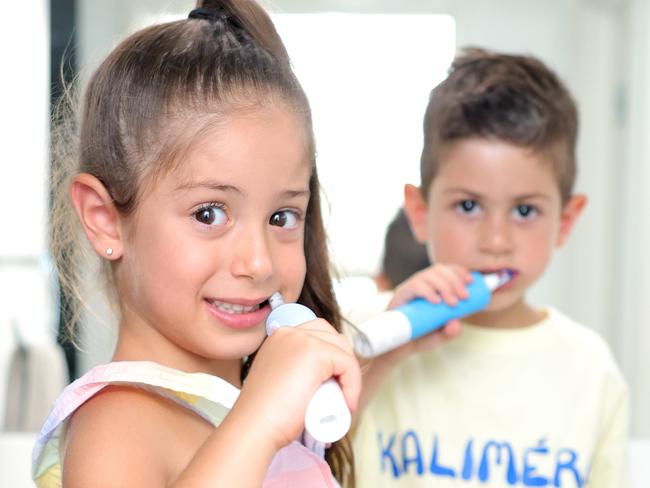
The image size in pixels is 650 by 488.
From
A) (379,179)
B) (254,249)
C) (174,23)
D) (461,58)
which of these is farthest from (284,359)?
(379,179)

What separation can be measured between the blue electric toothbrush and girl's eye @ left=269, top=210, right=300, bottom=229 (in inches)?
5.5

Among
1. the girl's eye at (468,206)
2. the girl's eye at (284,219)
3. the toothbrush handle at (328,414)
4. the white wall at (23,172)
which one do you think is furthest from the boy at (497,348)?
the white wall at (23,172)

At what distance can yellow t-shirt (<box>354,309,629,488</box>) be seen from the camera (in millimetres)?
801


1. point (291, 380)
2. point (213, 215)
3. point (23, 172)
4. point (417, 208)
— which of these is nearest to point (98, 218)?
point (213, 215)

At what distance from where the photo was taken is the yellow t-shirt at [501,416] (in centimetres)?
80

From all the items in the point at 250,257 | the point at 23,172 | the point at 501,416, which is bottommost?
the point at 501,416

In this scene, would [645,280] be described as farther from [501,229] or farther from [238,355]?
[238,355]

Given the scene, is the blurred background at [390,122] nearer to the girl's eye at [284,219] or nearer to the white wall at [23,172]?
the white wall at [23,172]

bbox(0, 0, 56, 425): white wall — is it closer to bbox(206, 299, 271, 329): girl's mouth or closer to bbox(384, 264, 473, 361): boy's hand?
bbox(384, 264, 473, 361): boy's hand

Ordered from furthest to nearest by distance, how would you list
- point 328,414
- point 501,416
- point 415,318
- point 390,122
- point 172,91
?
1. point 390,122
2. point 501,416
3. point 415,318
4. point 172,91
5. point 328,414

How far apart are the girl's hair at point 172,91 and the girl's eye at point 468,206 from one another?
29cm

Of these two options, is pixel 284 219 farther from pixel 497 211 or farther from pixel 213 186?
pixel 497 211

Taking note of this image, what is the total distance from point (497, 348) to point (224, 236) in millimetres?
434

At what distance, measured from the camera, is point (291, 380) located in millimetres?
424
